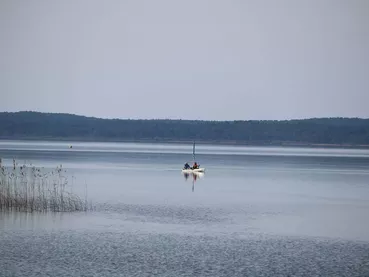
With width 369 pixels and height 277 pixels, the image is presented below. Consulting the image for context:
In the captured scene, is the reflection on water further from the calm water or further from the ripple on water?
the ripple on water

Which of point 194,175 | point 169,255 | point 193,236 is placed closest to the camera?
point 169,255

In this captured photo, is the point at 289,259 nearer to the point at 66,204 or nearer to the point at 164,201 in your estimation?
the point at 66,204

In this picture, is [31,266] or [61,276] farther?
[31,266]

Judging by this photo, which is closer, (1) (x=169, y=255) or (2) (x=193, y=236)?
(1) (x=169, y=255)

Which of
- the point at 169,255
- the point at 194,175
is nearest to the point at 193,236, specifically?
the point at 169,255

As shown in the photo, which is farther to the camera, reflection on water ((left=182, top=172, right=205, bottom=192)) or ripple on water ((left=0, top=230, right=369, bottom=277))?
reflection on water ((left=182, top=172, right=205, bottom=192))

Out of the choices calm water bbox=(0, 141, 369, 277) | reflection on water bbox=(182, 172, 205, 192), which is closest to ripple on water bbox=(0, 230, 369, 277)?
calm water bbox=(0, 141, 369, 277)

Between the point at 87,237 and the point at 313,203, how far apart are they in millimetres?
21058

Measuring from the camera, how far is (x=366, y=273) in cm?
2170

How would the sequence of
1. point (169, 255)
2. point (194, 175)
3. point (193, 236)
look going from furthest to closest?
point (194, 175) → point (193, 236) → point (169, 255)

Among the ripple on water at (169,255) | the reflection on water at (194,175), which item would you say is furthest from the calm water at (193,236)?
the reflection on water at (194,175)

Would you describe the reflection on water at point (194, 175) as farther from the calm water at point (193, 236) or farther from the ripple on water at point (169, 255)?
the ripple on water at point (169, 255)

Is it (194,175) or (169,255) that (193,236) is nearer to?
(169,255)

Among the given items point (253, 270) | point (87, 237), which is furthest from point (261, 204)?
point (253, 270)
